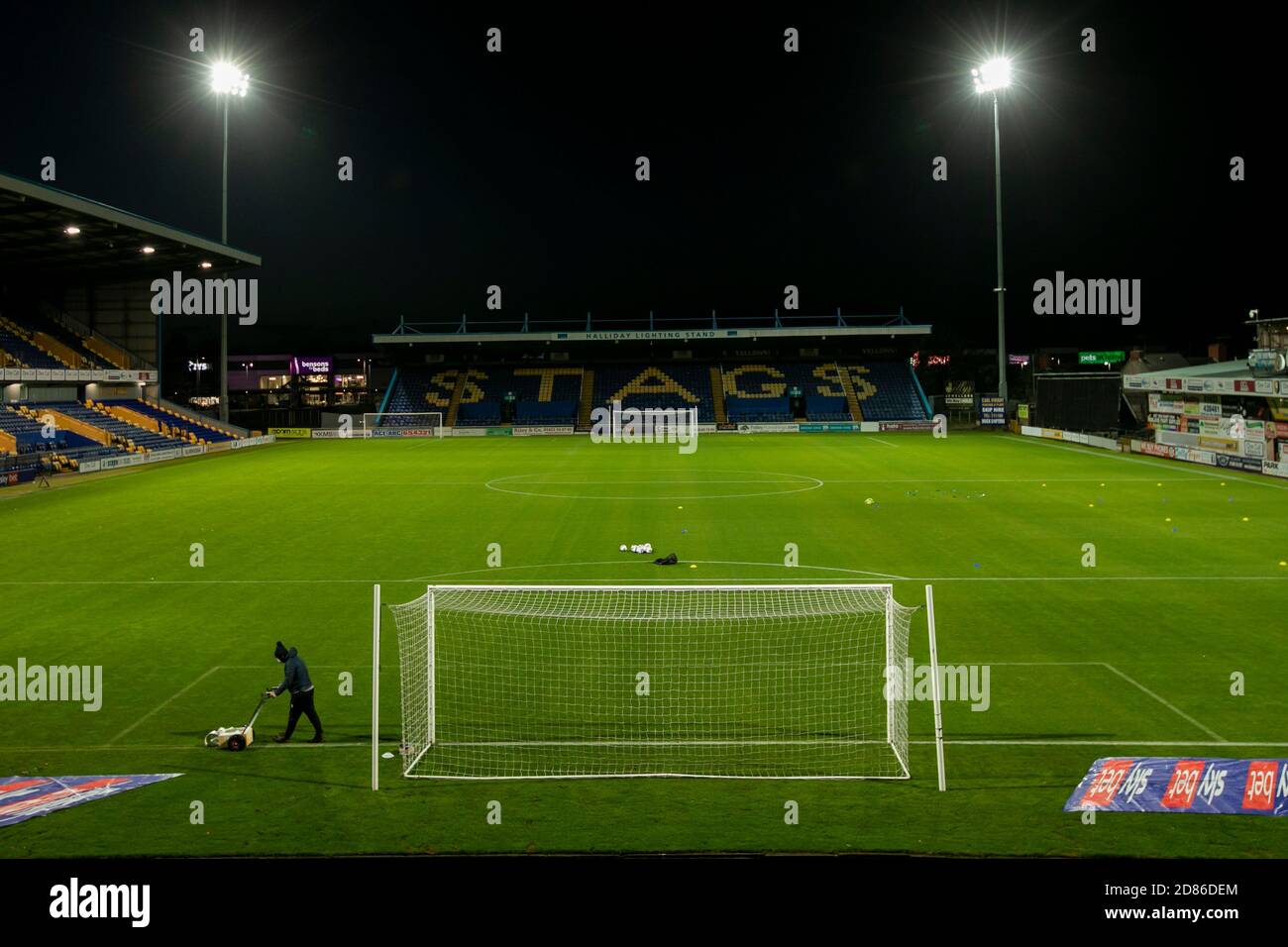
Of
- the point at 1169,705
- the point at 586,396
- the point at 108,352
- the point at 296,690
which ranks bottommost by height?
the point at 1169,705

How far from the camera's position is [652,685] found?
12.3 m

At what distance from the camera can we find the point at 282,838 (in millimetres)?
7965

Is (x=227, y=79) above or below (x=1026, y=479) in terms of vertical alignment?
above

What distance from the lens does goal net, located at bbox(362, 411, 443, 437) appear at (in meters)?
63.8

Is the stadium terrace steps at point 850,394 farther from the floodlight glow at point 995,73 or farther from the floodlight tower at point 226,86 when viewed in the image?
the floodlight tower at point 226,86

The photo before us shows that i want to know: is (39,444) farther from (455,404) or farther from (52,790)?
(52,790)

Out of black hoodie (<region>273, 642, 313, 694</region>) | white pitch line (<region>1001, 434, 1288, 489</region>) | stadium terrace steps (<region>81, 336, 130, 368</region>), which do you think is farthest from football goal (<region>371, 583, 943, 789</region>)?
stadium terrace steps (<region>81, 336, 130, 368</region>)

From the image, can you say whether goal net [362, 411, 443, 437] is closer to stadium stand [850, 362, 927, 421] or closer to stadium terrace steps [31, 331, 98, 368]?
stadium terrace steps [31, 331, 98, 368]

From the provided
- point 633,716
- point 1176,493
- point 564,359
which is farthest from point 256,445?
point 633,716

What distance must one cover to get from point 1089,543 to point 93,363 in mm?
47261

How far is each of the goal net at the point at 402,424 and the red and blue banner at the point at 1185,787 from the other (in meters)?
57.8

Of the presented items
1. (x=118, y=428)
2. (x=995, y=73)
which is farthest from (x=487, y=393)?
(x=995, y=73)

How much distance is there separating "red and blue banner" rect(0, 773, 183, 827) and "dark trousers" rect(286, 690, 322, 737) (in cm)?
119

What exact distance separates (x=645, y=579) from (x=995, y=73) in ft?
129
